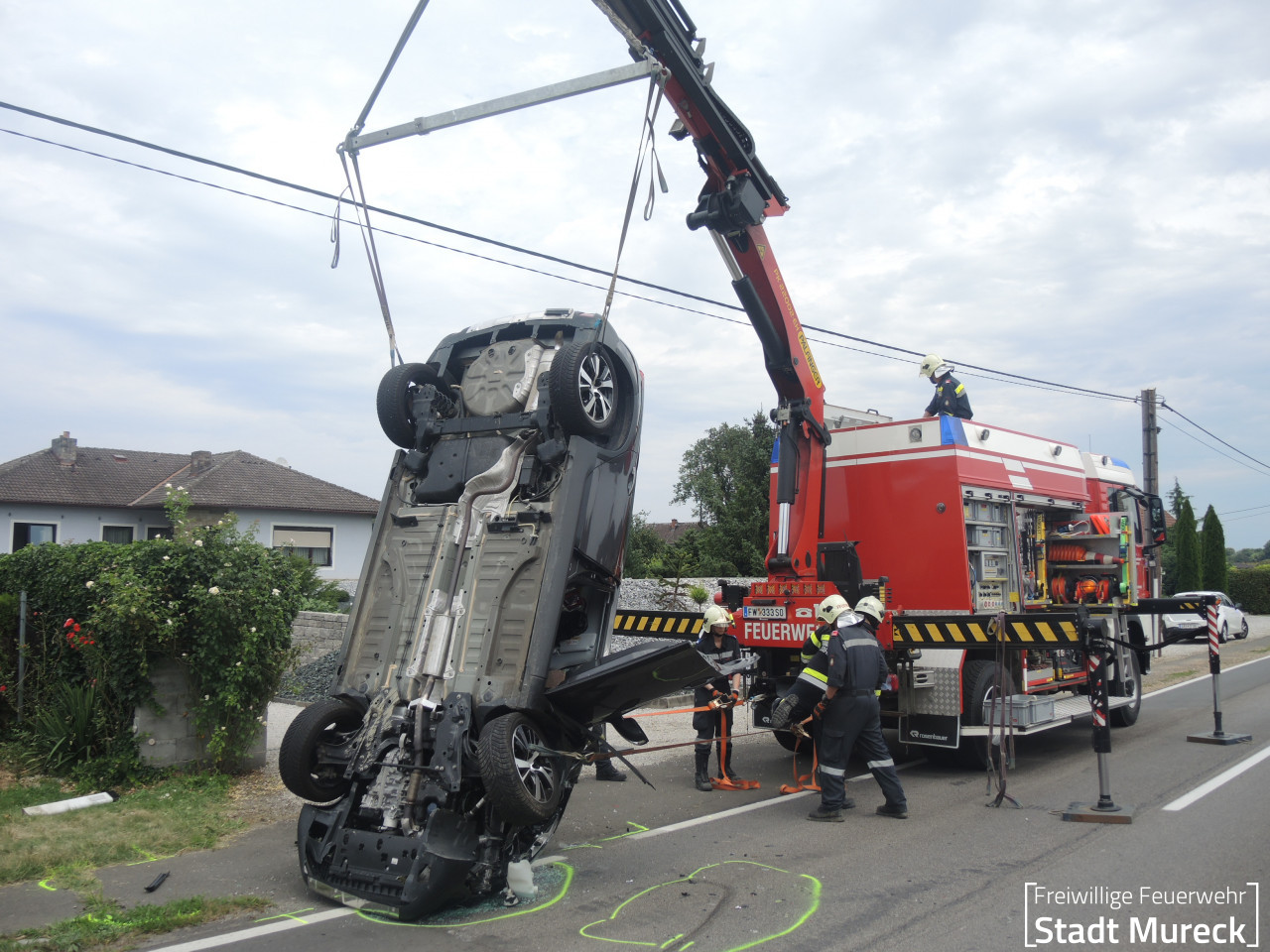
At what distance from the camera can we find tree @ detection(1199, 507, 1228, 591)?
37156mm

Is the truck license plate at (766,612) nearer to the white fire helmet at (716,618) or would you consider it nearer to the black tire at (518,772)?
the white fire helmet at (716,618)

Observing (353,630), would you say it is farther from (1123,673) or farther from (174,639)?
(1123,673)

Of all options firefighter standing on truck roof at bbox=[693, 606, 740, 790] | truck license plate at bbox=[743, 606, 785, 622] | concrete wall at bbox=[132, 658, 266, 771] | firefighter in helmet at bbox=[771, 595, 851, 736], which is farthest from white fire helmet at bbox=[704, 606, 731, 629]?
concrete wall at bbox=[132, 658, 266, 771]

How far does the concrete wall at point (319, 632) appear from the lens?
15446 mm

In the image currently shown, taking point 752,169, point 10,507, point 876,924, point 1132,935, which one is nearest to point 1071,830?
point 1132,935

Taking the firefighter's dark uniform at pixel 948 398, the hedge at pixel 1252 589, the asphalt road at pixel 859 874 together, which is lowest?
the asphalt road at pixel 859 874

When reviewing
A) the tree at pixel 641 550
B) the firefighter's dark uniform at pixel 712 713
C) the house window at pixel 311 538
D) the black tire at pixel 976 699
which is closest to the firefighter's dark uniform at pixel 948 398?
the black tire at pixel 976 699

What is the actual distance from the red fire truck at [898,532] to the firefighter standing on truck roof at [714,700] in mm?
586

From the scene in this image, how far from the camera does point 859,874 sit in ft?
18.9

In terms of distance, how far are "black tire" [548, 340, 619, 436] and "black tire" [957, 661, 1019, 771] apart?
464cm

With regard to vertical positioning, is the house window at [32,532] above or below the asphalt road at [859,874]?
above

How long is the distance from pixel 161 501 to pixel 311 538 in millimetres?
4652

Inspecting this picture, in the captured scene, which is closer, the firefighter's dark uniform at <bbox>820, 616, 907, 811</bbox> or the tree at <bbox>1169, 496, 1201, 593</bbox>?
the firefighter's dark uniform at <bbox>820, 616, 907, 811</bbox>

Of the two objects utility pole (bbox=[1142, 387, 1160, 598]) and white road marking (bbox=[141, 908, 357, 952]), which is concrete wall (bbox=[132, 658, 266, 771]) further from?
utility pole (bbox=[1142, 387, 1160, 598])
